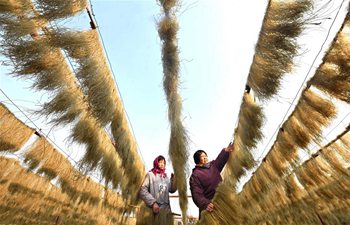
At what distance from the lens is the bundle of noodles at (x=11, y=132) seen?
124 inches

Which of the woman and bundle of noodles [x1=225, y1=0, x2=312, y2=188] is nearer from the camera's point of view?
bundle of noodles [x1=225, y1=0, x2=312, y2=188]

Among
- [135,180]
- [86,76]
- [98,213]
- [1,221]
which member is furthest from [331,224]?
[98,213]

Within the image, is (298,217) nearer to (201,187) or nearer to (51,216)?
(201,187)

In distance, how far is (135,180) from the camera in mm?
4223

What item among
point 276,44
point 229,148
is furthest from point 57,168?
point 276,44

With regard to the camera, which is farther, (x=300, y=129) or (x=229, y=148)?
(x=229, y=148)

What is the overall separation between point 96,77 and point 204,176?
4.63 feet

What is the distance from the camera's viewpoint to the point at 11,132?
3.28 meters

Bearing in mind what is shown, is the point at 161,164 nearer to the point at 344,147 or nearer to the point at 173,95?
the point at 173,95

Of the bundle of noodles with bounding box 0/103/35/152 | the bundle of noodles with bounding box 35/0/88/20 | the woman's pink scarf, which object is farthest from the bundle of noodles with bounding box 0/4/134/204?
the woman's pink scarf

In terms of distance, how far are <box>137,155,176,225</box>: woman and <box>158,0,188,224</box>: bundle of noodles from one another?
16 centimetres

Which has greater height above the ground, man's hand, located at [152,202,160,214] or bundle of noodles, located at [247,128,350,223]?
bundle of noodles, located at [247,128,350,223]

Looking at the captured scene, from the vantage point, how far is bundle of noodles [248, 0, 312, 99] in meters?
2.37

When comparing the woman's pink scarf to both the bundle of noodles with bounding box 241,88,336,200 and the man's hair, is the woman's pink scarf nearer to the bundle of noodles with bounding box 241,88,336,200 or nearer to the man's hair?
the man's hair
